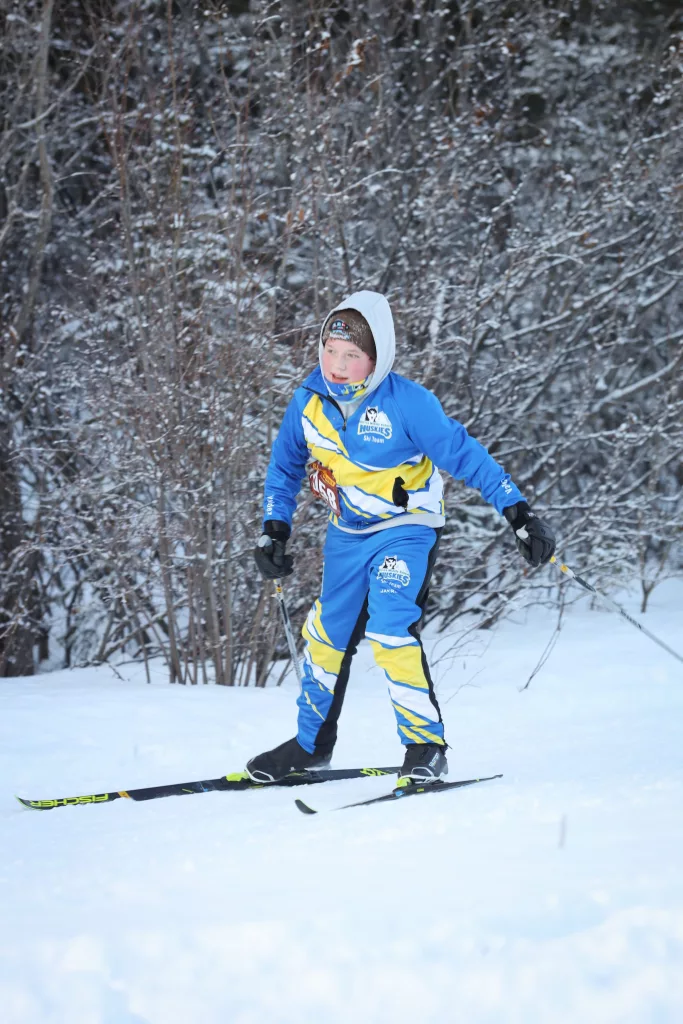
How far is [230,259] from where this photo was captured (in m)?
5.07

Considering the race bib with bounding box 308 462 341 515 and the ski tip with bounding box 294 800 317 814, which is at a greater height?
the race bib with bounding box 308 462 341 515

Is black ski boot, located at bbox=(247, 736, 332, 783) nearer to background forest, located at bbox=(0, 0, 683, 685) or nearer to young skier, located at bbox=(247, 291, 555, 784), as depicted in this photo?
young skier, located at bbox=(247, 291, 555, 784)

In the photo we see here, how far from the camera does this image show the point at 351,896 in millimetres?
1808

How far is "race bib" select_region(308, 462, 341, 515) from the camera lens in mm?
3141

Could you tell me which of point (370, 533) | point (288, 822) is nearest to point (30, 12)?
point (370, 533)

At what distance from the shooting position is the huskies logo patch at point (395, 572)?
300cm

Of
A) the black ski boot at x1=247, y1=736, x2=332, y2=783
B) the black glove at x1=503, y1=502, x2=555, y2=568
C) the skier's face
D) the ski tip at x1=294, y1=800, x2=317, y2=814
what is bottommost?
the black ski boot at x1=247, y1=736, x2=332, y2=783

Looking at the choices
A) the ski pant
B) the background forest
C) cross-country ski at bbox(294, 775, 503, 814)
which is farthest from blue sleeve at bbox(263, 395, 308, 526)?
the background forest

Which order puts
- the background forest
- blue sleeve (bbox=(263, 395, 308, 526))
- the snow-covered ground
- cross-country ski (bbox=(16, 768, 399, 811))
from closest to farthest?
1. the snow-covered ground
2. cross-country ski (bbox=(16, 768, 399, 811))
3. blue sleeve (bbox=(263, 395, 308, 526))
4. the background forest

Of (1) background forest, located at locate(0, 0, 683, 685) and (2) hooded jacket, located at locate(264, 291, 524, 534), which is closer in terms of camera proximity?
(2) hooded jacket, located at locate(264, 291, 524, 534)

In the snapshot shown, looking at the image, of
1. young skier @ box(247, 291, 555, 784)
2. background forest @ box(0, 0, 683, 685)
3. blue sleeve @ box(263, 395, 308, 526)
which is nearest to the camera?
young skier @ box(247, 291, 555, 784)

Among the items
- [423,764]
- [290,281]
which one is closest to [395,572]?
[423,764]

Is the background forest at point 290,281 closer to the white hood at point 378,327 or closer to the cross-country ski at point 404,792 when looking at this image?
the white hood at point 378,327

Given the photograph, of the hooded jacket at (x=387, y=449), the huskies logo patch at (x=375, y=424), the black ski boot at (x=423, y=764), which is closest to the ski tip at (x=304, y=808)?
the black ski boot at (x=423, y=764)
